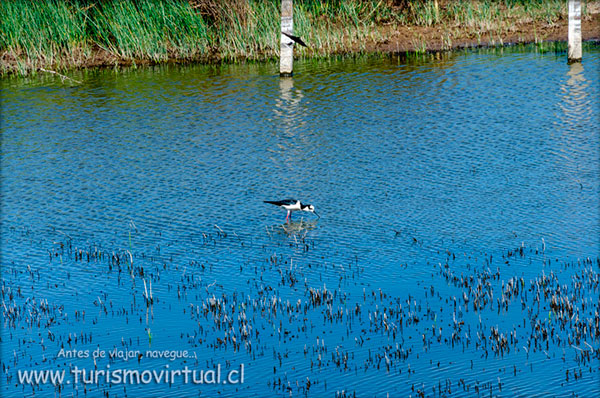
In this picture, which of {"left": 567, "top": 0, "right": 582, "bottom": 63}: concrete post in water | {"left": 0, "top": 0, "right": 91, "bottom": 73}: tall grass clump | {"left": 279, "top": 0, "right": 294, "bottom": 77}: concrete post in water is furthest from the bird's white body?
{"left": 0, "top": 0, "right": 91, "bottom": 73}: tall grass clump

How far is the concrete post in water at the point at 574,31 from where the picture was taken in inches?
1043

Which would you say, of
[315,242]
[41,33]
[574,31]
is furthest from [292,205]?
[41,33]

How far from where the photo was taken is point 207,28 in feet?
105

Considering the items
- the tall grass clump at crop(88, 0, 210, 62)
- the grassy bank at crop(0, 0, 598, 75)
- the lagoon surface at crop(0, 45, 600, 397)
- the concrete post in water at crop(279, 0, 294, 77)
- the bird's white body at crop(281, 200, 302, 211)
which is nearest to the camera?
the lagoon surface at crop(0, 45, 600, 397)

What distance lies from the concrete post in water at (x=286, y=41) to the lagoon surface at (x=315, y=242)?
3232mm

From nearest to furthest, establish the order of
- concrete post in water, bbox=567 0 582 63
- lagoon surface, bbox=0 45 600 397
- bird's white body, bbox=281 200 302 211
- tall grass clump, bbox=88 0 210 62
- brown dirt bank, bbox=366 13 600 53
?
1. lagoon surface, bbox=0 45 600 397
2. bird's white body, bbox=281 200 302 211
3. concrete post in water, bbox=567 0 582 63
4. tall grass clump, bbox=88 0 210 62
5. brown dirt bank, bbox=366 13 600 53

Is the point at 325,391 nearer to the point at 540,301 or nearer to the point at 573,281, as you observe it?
the point at 540,301

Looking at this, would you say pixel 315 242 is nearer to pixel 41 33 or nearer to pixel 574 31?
pixel 574 31

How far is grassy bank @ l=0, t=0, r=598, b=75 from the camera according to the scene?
29859 millimetres

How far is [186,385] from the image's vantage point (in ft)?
28.3

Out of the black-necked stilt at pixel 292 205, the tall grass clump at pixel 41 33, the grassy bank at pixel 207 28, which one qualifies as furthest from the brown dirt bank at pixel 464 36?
the black-necked stilt at pixel 292 205

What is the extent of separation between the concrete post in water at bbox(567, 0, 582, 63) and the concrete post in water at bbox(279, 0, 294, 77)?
27.5 feet

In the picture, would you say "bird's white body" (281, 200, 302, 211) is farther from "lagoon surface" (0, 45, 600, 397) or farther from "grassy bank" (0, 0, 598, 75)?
"grassy bank" (0, 0, 598, 75)

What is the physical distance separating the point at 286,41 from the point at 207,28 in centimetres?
565
